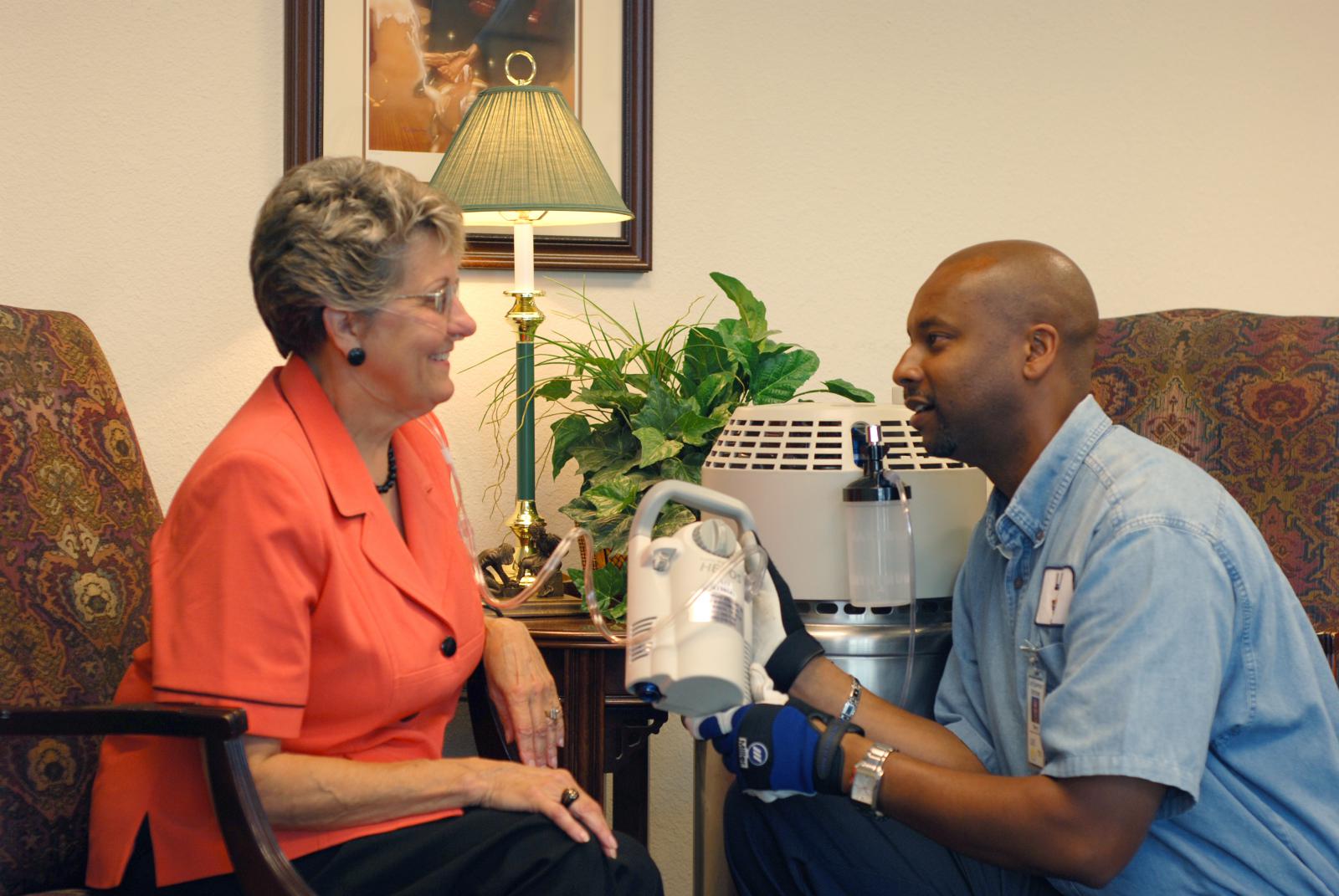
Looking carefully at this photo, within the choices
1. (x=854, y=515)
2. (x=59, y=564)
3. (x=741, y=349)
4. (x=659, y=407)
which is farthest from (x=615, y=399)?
(x=59, y=564)

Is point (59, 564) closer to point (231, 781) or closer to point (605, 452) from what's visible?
point (231, 781)

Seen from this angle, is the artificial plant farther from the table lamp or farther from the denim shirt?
the denim shirt

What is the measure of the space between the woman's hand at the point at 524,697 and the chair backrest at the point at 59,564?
45 cm

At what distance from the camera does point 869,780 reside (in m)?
1.31

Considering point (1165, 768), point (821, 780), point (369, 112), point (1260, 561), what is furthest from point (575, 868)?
point (369, 112)

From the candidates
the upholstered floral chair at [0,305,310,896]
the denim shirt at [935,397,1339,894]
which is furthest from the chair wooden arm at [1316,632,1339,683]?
the upholstered floral chair at [0,305,310,896]

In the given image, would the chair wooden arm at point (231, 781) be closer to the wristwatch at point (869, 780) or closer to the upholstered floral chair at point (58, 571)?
the upholstered floral chair at point (58, 571)

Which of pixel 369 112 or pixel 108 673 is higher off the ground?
pixel 369 112

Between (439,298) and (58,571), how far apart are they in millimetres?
567

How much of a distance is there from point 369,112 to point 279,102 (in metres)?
0.15

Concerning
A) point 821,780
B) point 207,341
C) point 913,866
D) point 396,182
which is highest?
point 396,182

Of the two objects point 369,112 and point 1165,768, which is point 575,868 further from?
point 369,112

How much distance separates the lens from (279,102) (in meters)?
2.18

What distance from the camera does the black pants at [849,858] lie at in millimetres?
1442
